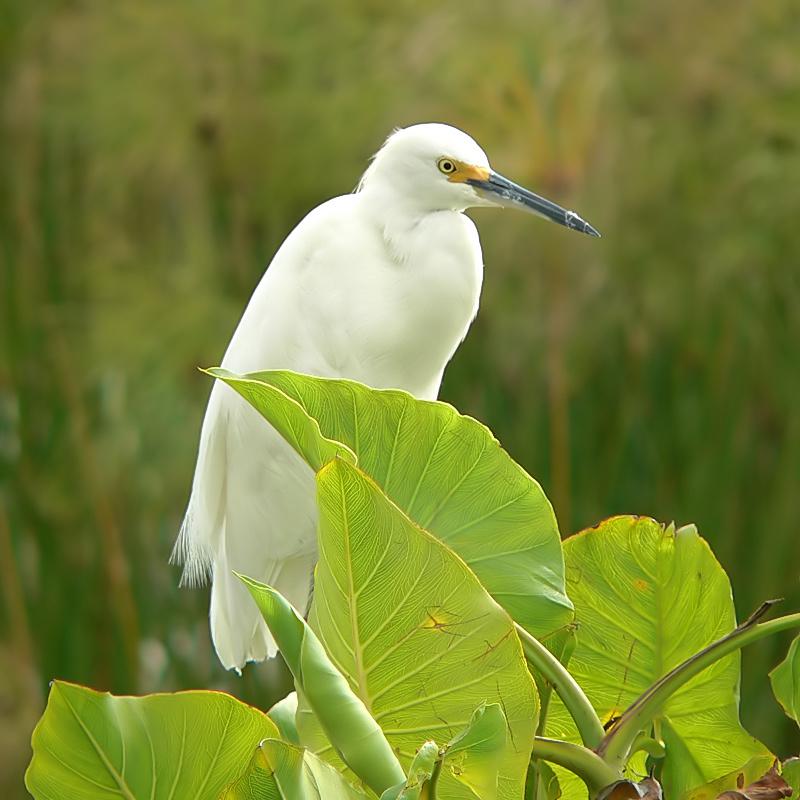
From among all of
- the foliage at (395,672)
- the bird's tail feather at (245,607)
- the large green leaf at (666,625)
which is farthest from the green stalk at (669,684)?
the bird's tail feather at (245,607)

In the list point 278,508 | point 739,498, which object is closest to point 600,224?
point 739,498

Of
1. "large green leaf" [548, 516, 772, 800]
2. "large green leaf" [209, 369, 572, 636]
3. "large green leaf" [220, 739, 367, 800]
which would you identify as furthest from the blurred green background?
"large green leaf" [220, 739, 367, 800]

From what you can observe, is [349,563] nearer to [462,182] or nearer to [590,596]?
[590,596]

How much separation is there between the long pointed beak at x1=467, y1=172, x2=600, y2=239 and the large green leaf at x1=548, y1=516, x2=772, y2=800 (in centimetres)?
47

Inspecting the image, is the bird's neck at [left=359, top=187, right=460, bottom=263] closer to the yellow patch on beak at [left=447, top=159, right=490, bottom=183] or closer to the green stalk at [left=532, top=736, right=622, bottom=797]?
the yellow patch on beak at [left=447, top=159, right=490, bottom=183]

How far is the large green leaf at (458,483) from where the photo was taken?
581 millimetres

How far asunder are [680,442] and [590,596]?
1.58 metres

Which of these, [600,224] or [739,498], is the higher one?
[600,224]

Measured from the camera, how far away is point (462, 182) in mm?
1230

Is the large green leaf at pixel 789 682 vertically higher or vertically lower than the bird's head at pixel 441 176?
lower

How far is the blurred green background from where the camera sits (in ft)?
7.22

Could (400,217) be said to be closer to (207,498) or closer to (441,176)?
(441,176)

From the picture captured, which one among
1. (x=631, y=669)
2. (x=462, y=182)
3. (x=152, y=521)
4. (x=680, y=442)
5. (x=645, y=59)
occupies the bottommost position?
(x=152, y=521)

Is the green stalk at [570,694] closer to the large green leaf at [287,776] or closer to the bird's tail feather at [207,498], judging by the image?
the large green leaf at [287,776]
